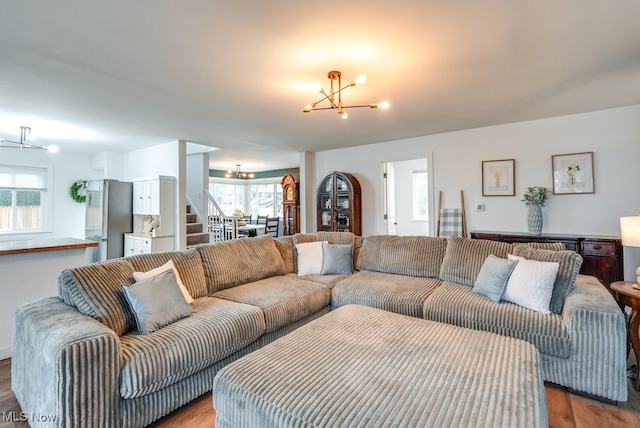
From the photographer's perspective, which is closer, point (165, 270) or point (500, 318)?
point (500, 318)

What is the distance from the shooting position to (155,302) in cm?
201

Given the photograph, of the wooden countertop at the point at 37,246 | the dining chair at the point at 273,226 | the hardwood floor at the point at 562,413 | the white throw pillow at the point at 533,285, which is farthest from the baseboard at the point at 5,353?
the dining chair at the point at 273,226

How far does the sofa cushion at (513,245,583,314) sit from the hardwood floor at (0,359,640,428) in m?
0.57

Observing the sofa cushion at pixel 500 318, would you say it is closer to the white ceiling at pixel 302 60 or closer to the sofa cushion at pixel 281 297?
the sofa cushion at pixel 281 297

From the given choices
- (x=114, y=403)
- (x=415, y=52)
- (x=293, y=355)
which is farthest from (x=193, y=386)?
(x=415, y=52)

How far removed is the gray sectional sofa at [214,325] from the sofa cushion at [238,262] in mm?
12

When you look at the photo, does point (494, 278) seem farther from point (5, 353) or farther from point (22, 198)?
point (22, 198)

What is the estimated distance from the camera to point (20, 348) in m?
1.87

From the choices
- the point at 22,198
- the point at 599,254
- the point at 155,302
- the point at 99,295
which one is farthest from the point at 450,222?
the point at 22,198

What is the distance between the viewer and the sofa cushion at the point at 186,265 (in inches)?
94.1

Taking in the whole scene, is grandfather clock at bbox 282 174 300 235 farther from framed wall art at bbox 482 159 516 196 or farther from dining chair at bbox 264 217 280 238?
framed wall art at bbox 482 159 516 196

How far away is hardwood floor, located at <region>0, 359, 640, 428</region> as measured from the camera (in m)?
1.76

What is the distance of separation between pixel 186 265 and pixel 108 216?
143 inches

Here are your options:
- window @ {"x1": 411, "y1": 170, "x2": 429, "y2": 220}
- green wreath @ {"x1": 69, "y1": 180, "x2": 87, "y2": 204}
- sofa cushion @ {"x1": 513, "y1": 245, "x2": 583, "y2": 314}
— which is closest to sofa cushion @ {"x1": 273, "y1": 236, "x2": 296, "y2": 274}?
sofa cushion @ {"x1": 513, "y1": 245, "x2": 583, "y2": 314}
